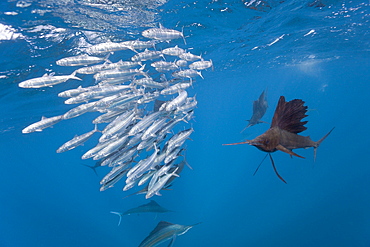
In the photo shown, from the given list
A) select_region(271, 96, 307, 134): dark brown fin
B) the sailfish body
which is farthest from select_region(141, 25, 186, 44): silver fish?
the sailfish body

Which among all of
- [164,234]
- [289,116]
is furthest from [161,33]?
[164,234]

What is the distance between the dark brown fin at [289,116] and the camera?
224cm

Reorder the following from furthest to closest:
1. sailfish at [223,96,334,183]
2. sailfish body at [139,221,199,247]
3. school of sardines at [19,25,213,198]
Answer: sailfish body at [139,221,199,247] → school of sardines at [19,25,213,198] → sailfish at [223,96,334,183]

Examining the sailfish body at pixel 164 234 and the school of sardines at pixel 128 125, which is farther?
the sailfish body at pixel 164 234

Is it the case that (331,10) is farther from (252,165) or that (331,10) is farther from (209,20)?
(252,165)

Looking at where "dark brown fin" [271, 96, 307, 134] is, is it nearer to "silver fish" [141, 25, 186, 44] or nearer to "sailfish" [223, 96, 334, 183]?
"sailfish" [223, 96, 334, 183]

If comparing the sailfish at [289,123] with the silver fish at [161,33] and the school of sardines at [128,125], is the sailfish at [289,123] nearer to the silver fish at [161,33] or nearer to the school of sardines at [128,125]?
the school of sardines at [128,125]

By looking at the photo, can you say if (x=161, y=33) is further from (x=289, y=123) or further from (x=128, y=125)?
(x=289, y=123)

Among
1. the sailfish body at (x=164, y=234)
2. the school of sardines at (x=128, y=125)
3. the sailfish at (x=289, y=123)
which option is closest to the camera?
the sailfish at (x=289, y=123)

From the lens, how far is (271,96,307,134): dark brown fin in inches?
88.3

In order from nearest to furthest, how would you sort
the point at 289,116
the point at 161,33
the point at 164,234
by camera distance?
the point at 289,116 → the point at 164,234 → the point at 161,33

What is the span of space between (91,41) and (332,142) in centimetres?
3187

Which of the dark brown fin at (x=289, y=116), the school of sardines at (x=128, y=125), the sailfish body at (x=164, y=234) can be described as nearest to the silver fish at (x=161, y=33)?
the school of sardines at (x=128, y=125)

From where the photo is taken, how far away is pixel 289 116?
7.54ft
